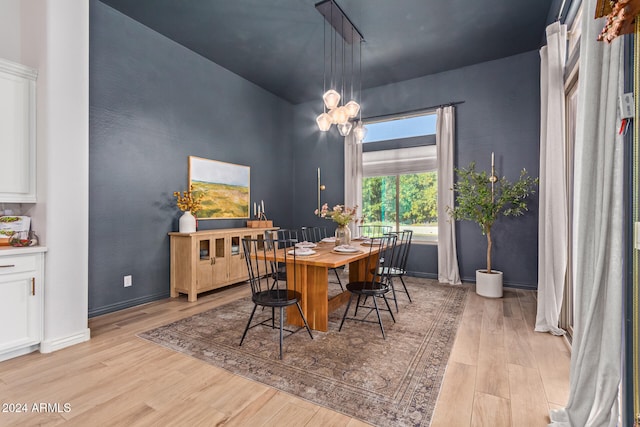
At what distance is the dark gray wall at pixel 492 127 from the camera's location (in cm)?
439

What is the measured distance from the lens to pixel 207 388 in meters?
2.02

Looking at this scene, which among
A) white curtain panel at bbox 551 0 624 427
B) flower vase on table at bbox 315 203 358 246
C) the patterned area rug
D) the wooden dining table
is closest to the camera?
white curtain panel at bbox 551 0 624 427

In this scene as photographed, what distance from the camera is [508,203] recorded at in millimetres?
4465

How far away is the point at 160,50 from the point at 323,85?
8.37 ft

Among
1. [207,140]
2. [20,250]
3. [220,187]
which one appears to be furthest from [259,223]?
[20,250]

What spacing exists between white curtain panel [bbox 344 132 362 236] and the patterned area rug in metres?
2.40

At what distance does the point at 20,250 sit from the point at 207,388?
5.98 feet

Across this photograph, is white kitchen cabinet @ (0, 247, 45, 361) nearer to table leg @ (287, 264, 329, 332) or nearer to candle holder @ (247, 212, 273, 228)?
table leg @ (287, 264, 329, 332)

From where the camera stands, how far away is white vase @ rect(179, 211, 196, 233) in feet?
13.1

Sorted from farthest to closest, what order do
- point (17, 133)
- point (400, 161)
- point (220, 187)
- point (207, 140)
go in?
1. point (400, 161)
2. point (220, 187)
3. point (207, 140)
4. point (17, 133)

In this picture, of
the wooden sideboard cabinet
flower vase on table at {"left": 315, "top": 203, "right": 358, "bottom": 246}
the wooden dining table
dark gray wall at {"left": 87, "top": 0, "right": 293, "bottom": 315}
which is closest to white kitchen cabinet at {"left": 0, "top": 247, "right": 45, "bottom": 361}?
dark gray wall at {"left": 87, "top": 0, "right": 293, "bottom": 315}

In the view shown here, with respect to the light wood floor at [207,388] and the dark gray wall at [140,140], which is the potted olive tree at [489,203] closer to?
the light wood floor at [207,388]

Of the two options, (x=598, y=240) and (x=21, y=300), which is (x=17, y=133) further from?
(x=598, y=240)

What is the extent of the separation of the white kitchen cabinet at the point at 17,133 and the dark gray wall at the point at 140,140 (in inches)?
20.1
